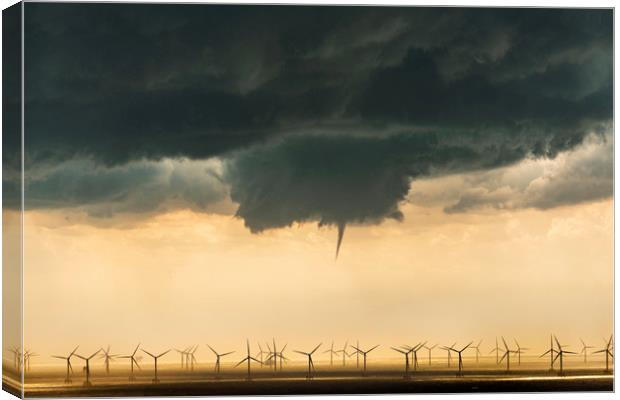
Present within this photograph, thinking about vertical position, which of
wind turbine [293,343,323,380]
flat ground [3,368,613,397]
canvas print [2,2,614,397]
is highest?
canvas print [2,2,614,397]

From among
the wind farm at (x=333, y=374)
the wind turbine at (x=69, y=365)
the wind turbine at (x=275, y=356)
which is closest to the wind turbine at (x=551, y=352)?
the wind farm at (x=333, y=374)

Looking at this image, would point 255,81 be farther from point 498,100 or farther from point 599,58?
point 599,58

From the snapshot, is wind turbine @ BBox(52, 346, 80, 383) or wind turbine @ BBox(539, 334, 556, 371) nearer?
wind turbine @ BBox(52, 346, 80, 383)

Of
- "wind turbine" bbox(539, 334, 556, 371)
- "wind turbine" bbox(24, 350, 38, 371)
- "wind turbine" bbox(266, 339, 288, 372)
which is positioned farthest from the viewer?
"wind turbine" bbox(539, 334, 556, 371)

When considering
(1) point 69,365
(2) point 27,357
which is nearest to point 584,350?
(1) point 69,365

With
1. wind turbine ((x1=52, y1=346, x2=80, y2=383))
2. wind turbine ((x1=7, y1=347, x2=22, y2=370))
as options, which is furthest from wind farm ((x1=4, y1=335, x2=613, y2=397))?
wind turbine ((x1=7, y1=347, x2=22, y2=370))

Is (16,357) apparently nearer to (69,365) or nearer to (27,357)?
(27,357)

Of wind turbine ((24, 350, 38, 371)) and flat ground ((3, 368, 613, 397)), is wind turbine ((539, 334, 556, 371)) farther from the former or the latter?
wind turbine ((24, 350, 38, 371))

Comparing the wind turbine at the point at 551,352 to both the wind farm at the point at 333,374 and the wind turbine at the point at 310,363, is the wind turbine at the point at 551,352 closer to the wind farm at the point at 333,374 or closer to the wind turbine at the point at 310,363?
the wind farm at the point at 333,374
